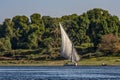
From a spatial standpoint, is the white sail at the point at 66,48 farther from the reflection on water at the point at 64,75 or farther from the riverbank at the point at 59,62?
the reflection on water at the point at 64,75

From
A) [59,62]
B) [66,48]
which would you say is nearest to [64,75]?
[66,48]

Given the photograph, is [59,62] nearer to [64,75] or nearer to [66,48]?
[66,48]

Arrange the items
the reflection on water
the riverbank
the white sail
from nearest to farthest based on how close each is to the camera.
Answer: the reflection on water
the white sail
the riverbank

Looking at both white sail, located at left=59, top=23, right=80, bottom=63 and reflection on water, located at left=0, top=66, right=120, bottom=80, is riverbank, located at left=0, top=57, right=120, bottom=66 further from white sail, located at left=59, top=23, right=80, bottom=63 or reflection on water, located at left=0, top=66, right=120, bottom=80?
reflection on water, located at left=0, top=66, right=120, bottom=80

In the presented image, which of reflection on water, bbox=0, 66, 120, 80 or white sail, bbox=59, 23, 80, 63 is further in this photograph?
white sail, bbox=59, 23, 80, 63

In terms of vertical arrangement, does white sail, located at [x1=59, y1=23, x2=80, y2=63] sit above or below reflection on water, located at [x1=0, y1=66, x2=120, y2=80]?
above

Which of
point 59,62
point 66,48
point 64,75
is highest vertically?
point 66,48

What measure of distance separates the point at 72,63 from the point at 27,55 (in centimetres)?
3297

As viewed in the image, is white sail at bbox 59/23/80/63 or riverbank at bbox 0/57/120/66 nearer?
white sail at bbox 59/23/80/63

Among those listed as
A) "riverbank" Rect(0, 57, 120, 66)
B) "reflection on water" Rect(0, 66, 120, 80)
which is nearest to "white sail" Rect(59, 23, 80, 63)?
"riverbank" Rect(0, 57, 120, 66)

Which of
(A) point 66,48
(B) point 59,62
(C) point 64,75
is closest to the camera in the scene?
(C) point 64,75

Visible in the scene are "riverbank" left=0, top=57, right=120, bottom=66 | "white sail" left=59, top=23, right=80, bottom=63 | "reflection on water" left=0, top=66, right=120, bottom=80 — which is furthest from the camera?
"riverbank" left=0, top=57, right=120, bottom=66

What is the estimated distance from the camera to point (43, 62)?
181 m

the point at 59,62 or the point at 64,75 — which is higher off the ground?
the point at 59,62
